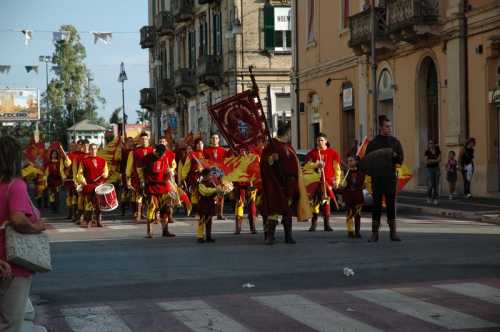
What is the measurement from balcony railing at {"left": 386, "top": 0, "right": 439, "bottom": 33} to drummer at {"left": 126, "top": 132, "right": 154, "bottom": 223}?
11.0 metres

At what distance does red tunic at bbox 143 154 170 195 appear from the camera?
1892 centimetres

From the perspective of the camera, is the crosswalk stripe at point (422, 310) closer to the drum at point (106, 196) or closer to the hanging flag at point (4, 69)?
the drum at point (106, 196)

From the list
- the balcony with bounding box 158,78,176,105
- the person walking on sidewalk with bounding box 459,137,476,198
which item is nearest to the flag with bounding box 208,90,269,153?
the person walking on sidewalk with bounding box 459,137,476,198

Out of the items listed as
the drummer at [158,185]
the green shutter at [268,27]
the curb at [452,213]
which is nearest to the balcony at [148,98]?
the green shutter at [268,27]

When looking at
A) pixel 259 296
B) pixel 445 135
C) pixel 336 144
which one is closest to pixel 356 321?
pixel 259 296

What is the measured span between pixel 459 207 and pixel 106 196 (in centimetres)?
854

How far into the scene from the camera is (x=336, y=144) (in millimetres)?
41906

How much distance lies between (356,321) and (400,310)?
679 mm

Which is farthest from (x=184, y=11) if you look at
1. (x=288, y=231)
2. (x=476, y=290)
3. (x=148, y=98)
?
(x=476, y=290)

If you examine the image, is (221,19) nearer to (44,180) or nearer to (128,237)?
(44,180)

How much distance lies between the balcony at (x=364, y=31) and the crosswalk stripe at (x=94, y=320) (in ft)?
86.2

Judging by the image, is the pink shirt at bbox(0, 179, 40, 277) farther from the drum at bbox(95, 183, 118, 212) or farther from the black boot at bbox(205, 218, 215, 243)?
the drum at bbox(95, 183, 118, 212)

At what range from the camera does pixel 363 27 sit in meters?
36.1

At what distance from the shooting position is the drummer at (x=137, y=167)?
70.2 feet
